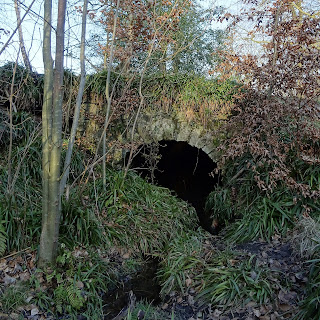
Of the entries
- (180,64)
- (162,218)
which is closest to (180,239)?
(162,218)

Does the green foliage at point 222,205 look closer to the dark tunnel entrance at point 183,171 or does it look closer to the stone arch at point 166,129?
the stone arch at point 166,129

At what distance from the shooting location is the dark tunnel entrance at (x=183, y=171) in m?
7.95

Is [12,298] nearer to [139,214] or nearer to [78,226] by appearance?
[78,226]

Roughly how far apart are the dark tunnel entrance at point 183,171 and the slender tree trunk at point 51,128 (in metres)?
3.90

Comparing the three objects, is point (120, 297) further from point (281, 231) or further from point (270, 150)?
point (270, 150)

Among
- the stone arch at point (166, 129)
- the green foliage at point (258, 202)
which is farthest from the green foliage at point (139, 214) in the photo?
the stone arch at point (166, 129)

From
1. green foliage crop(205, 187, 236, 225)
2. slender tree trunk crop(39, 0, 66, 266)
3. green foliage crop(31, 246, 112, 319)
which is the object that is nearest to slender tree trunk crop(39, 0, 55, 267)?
slender tree trunk crop(39, 0, 66, 266)

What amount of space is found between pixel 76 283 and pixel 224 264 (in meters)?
1.91

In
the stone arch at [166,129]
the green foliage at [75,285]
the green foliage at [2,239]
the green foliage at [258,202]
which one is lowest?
the green foliage at [75,285]

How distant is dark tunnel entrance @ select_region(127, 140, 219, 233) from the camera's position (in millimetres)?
7949

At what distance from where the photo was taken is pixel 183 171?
29.8 feet

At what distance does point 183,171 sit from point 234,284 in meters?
5.68

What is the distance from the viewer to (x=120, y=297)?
3975 millimetres

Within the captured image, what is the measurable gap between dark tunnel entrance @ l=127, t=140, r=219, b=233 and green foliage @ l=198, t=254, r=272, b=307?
3.54 meters
